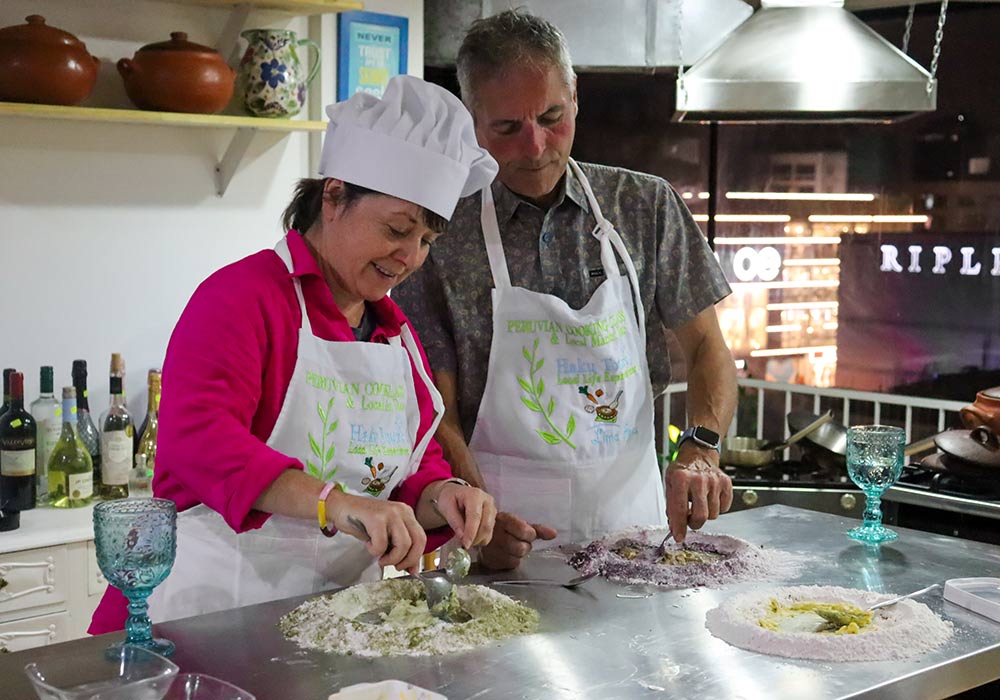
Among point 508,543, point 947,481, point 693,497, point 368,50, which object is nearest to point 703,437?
point 693,497

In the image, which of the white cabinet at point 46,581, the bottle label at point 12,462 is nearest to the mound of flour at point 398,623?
the white cabinet at point 46,581

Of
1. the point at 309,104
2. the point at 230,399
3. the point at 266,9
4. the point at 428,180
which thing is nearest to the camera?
the point at 230,399

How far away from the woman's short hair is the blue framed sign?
172cm

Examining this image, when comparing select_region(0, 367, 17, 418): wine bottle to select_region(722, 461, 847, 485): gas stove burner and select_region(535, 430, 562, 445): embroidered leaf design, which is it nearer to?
select_region(535, 430, 562, 445): embroidered leaf design

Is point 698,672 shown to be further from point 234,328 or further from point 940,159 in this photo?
point 940,159

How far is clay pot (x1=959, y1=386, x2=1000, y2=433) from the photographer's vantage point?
10.3 ft

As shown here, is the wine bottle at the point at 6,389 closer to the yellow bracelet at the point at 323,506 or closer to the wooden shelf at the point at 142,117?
the wooden shelf at the point at 142,117

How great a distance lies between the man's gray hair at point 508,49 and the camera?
2.17 m

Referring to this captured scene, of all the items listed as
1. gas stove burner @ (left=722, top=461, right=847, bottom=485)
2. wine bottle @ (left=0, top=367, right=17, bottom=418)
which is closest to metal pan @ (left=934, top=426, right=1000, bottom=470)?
gas stove burner @ (left=722, top=461, right=847, bottom=485)

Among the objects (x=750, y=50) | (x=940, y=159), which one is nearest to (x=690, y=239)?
(x=750, y=50)

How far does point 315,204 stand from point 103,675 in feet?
2.72

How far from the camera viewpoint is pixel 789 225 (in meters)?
5.18

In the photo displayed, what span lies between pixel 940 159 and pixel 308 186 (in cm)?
367

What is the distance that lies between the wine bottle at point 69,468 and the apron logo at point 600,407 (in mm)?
1539
